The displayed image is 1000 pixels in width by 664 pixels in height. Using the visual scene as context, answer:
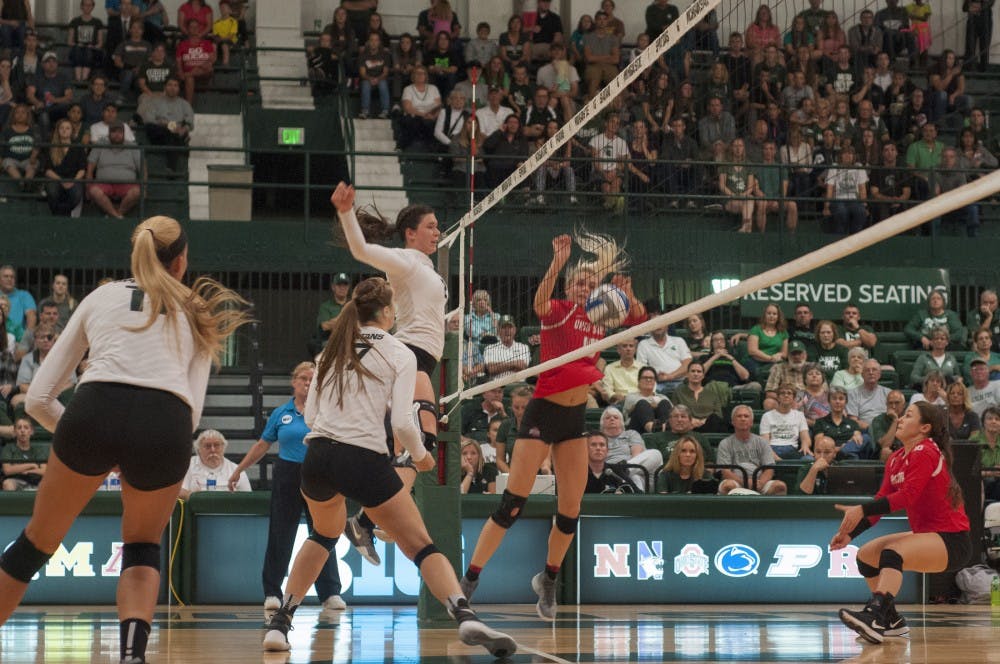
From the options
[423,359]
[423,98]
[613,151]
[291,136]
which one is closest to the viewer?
[423,359]

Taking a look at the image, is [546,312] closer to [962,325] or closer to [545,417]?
[545,417]

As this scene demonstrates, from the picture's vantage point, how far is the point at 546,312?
812 cm

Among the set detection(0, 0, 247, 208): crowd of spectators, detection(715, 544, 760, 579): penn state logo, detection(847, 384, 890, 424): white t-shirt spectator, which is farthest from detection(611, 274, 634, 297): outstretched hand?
detection(0, 0, 247, 208): crowd of spectators

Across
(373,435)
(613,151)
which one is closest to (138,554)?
(373,435)

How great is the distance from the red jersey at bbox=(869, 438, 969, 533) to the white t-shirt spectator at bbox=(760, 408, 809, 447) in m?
5.21

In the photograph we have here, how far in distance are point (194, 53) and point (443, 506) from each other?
12.2 m

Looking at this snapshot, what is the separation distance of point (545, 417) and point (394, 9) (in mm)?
14418

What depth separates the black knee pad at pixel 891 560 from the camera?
791 cm

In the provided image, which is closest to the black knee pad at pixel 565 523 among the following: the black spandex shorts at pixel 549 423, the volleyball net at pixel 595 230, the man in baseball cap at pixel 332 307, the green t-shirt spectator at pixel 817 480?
the black spandex shorts at pixel 549 423

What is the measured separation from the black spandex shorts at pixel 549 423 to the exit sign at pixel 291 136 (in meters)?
12.0

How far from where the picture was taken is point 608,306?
842 centimetres

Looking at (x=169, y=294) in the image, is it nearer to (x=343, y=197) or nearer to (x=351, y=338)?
(x=351, y=338)

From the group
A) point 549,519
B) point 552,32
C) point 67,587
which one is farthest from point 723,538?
point 552,32

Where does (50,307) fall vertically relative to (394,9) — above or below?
below
